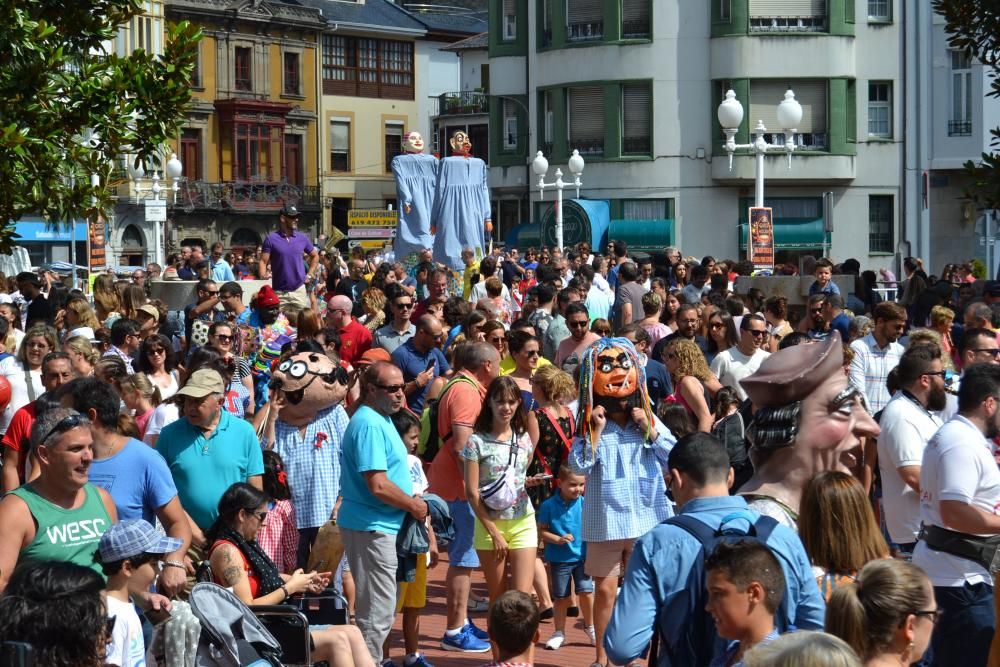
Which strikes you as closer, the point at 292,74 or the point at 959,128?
the point at 959,128

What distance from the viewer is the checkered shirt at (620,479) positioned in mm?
8273

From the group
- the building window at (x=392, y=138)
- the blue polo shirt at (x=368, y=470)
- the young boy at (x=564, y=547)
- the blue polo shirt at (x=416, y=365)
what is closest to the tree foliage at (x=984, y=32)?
the blue polo shirt at (x=416, y=365)

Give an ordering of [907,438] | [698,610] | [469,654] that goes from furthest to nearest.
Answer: [469,654], [907,438], [698,610]

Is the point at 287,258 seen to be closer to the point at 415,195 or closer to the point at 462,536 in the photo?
the point at 415,195

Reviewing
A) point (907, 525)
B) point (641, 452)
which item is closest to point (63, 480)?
point (641, 452)

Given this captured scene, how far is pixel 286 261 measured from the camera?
1741cm

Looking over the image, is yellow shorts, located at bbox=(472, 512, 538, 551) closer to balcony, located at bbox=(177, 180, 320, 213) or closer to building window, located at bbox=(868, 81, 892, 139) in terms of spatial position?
building window, located at bbox=(868, 81, 892, 139)

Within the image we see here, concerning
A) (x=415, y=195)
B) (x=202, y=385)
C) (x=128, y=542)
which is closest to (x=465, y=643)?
(x=202, y=385)

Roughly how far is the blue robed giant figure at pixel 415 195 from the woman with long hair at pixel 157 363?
10.4 metres

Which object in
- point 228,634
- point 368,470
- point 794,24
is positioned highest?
point 794,24

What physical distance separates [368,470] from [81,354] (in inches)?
141

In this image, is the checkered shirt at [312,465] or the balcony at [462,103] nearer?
the checkered shirt at [312,465]

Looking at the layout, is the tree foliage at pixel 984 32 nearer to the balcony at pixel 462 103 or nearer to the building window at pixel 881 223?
the building window at pixel 881 223

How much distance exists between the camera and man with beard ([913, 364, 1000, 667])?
21.0 feet
